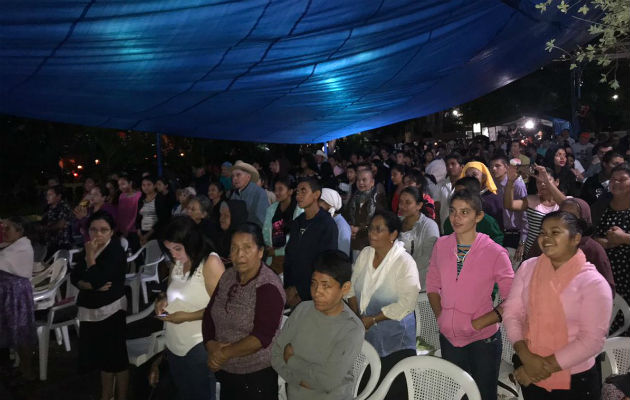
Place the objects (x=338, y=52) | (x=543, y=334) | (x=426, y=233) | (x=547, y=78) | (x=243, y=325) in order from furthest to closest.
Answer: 1. (x=547, y=78)
2. (x=338, y=52)
3. (x=426, y=233)
4. (x=243, y=325)
5. (x=543, y=334)

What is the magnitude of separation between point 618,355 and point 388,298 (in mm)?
1453

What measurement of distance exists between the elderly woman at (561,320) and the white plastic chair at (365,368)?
2.64ft

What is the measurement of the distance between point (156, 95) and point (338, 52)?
2.29 metres

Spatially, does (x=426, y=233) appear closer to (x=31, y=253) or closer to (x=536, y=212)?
(x=536, y=212)

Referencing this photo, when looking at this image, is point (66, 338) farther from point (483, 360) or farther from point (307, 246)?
point (483, 360)

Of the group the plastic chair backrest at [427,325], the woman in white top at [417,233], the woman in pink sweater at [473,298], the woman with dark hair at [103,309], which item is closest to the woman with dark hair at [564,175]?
the woman in white top at [417,233]

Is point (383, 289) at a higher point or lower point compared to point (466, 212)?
lower

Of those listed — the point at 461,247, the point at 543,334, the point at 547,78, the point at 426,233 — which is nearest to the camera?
the point at 543,334

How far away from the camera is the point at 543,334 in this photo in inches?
106

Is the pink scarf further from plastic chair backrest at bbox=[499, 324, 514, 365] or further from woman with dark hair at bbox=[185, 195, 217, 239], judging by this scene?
woman with dark hair at bbox=[185, 195, 217, 239]

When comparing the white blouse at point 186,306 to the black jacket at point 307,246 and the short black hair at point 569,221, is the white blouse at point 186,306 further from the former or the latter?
the short black hair at point 569,221

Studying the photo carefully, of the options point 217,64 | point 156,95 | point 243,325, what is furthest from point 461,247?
point 156,95

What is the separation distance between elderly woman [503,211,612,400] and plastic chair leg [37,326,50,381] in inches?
171

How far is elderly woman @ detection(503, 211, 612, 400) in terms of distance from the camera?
2.54m
